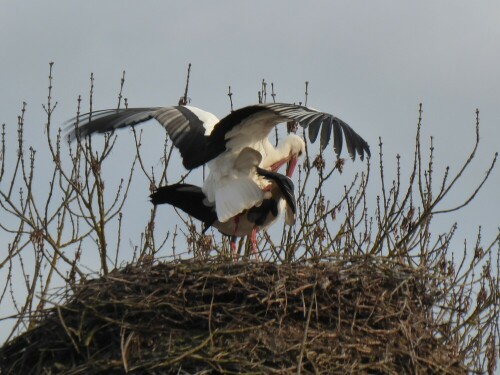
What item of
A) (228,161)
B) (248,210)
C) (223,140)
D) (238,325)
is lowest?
(238,325)

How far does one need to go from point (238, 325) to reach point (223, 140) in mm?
2635

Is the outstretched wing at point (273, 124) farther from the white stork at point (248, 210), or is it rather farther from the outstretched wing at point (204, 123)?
the white stork at point (248, 210)

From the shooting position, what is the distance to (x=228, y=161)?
391 inches

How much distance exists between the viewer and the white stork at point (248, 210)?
9.89 m

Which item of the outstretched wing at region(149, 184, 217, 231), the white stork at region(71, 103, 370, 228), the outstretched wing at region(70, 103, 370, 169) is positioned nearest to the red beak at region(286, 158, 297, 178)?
the white stork at region(71, 103, 370, 228)

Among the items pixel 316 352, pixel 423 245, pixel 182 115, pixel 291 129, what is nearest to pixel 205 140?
pixel 182 115

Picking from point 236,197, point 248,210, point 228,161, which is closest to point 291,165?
point 248,210

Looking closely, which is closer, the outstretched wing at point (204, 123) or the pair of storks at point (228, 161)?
the outstretched wing at point (204, 123)

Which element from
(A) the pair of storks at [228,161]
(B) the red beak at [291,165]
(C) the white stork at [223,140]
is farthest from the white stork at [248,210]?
(B) the red beak at [291,165]

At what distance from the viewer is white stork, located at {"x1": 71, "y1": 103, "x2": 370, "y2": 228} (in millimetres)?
9680

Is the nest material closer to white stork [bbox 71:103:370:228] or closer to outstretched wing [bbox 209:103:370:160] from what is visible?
outstretched wing [bbox 209:103:370:160]

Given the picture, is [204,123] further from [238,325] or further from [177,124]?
[238,325]

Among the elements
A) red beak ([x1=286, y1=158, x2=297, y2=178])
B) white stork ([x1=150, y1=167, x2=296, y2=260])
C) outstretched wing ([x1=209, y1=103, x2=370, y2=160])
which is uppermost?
outstretched wing ([x1=209, y1=103, x2=370, y2=160])

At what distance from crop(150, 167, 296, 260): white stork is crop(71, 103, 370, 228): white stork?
10 centimetres
